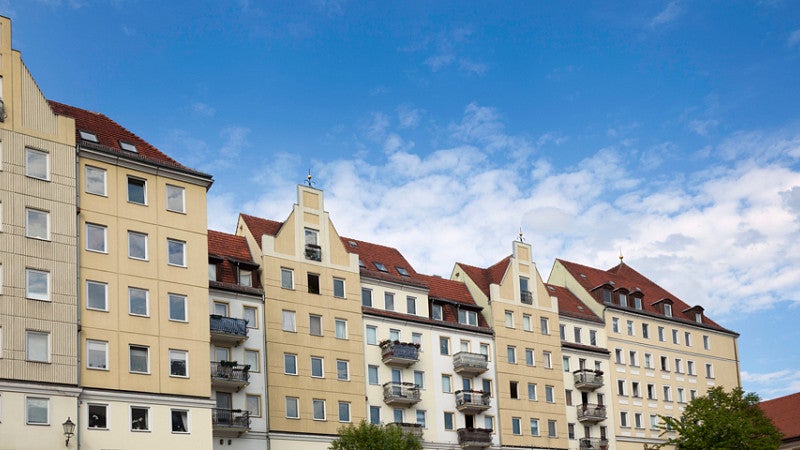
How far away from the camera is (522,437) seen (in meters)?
85.1

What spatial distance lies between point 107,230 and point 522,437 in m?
39.5

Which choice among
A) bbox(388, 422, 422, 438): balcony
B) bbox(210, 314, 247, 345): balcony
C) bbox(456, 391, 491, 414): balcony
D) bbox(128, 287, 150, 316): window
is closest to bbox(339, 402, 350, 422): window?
bbox(388, 422, 422, 438): balcony

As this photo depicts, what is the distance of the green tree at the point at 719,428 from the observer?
74.3 m

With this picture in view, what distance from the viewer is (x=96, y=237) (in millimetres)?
58375

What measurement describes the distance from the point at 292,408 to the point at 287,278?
342 inches

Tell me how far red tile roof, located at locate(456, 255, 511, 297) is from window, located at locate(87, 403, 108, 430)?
39463 mm

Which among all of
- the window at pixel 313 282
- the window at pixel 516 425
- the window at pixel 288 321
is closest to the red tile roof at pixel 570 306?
the window at pixel 516 425

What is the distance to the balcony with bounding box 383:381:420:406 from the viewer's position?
3029 inches

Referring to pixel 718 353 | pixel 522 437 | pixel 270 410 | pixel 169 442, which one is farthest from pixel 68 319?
pixel 718 353

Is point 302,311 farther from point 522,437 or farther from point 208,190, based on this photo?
point 522,437

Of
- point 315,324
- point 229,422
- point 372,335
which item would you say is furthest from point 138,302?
point 372,335

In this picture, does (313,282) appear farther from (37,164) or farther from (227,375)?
(37,164)

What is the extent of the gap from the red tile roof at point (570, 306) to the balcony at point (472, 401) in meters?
13.5

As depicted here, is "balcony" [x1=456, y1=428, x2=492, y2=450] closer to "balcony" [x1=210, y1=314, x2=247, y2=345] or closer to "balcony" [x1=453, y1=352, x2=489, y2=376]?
"balcony" [x1=453, y1=352, x2=489, y2=376]
